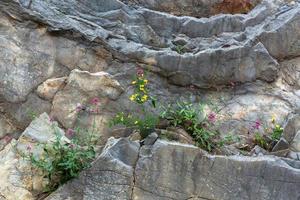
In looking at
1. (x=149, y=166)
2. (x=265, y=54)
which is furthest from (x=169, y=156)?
(x=265, y=54)

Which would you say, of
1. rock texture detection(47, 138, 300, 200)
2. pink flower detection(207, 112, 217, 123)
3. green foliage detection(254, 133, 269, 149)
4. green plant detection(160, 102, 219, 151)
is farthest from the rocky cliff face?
green plant detection(160, 102, 219, 151)

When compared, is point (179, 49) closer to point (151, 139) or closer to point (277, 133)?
point (277, 133)

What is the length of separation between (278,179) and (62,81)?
3.84 metres

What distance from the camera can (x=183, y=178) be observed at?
598 cm

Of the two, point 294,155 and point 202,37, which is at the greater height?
point 202,37

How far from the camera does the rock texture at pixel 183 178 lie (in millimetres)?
5875

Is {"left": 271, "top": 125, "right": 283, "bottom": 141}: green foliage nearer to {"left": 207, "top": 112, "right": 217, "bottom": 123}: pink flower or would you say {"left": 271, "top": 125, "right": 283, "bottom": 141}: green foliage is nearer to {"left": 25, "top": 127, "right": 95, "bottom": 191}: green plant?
{"left": 207, "top": 112, "right": 217, "bottom": 123}: pink flower

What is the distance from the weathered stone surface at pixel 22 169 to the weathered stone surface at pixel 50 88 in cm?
87

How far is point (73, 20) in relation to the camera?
8102 mm

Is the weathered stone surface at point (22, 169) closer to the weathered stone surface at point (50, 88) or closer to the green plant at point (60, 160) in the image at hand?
the green plant at point (60, 160)

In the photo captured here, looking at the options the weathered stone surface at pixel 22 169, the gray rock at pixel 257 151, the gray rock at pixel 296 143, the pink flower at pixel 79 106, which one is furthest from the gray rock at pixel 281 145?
the weathered stone surface at pixel 22 169

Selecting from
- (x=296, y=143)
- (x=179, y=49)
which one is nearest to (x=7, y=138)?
(x=179, y=49)

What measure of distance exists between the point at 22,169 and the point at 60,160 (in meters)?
0.65

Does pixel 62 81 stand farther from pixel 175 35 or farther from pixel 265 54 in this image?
pixel 265 54
